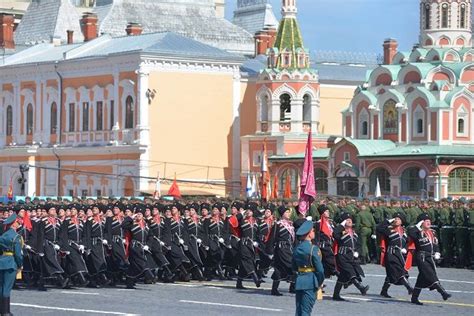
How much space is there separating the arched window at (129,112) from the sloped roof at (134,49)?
210cm

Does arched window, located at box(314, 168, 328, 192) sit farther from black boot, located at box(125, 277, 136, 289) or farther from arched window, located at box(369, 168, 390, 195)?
black boot, located at box(125, 277, 136, 289)

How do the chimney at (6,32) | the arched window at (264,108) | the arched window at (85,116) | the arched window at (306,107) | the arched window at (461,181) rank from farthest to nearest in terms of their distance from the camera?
the chimney at (6,32)
the arched window at (85,116)
the arched window at (264,108)
the arched window at (306,107)
the arched window at (461,181)

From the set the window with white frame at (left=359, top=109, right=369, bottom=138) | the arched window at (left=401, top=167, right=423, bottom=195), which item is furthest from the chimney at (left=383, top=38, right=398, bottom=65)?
the arched window at (left=401, top=167, right=423, bottom=195)

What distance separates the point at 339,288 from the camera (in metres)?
26.8

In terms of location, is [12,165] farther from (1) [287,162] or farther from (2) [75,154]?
(1) [287,162]

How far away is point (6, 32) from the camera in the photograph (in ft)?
271

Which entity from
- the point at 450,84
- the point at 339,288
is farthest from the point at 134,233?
the point at 450,84

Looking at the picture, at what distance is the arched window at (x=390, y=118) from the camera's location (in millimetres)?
64188

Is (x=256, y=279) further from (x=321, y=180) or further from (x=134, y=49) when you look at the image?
(x=134, y=49)

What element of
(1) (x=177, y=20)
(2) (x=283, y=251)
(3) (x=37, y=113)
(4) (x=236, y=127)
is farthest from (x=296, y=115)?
(2) (x=283, y=251)

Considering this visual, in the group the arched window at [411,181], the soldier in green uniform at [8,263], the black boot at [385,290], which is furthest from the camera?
the arched window at [411,181]

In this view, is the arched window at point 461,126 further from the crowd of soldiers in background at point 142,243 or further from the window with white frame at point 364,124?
the crowd of soldiers in background at point 142,243

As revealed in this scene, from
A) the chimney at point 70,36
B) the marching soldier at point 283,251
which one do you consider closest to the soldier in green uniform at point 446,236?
the marching soldier at point 283,251

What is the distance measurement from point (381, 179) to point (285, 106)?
7.52m
